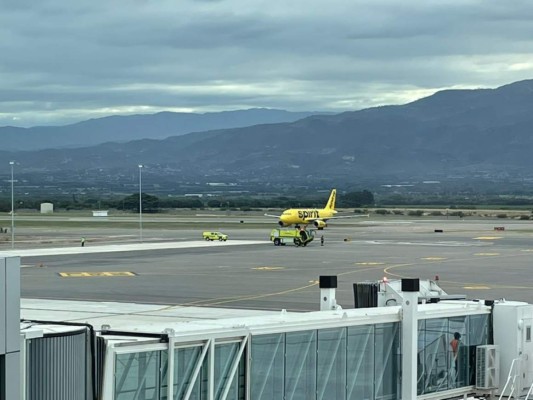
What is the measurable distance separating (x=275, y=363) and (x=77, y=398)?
4.98m

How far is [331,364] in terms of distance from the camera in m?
20.5

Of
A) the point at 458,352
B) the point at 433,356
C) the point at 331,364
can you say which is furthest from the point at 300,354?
the point at 458,352

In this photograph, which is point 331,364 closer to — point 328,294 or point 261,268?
point 328,294

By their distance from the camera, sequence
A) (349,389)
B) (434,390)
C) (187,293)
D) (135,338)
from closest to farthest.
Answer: (135,338) → (349,389) → (434,390) → (187,293)

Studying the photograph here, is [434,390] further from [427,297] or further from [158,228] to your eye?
[158,228]

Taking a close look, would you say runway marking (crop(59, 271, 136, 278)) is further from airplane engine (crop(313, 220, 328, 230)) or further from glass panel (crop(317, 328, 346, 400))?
airplane engine (crop(313, 220, 328, 230))

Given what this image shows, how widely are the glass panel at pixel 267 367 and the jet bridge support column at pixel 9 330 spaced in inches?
Answer: 220

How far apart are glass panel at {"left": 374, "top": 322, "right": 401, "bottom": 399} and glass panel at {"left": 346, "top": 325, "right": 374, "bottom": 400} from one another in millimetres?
188

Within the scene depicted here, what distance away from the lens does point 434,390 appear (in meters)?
22.8

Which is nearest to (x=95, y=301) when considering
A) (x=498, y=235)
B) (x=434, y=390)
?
(x=434, y=390)

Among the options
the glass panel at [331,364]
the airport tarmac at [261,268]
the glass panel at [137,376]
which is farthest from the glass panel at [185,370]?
the airport tarmac at [261,268]

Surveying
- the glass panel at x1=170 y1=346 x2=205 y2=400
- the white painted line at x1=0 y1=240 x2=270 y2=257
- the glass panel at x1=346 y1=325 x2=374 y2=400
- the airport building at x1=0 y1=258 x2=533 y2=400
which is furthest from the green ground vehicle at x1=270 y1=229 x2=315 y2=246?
the glass panel at x1=170 y1=346 x2=205 y2=400

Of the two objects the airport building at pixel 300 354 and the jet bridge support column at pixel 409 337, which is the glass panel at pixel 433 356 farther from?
the jet bridge support column at pixel 409 337

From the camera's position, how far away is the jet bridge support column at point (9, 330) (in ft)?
45.3
